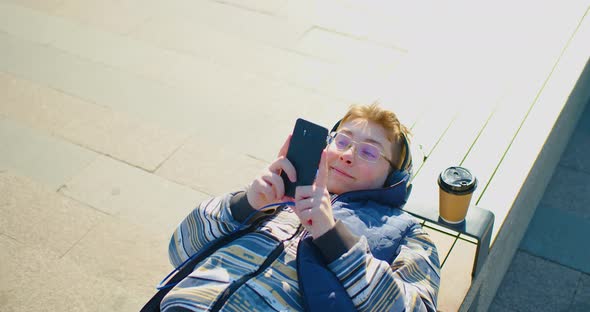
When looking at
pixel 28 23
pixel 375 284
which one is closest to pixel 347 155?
pixel 375 284

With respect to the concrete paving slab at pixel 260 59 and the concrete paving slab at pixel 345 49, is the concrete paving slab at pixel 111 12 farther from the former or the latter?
the concrete paving slab at pixel 345 49

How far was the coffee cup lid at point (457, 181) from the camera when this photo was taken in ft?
9.86

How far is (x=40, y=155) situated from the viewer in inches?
177

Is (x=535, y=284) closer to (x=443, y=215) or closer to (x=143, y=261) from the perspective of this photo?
(x=443, y=215)

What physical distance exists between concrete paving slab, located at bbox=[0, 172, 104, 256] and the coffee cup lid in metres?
1.99

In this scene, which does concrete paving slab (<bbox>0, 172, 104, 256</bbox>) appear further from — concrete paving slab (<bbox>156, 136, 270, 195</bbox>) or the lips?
the lips

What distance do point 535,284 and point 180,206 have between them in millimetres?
2097

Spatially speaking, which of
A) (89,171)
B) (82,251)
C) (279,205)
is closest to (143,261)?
(82,251)

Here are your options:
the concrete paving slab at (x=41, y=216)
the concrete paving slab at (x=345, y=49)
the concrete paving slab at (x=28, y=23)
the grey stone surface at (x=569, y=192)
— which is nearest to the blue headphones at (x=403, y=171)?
the concrete paving slab at (x=41, y=216)

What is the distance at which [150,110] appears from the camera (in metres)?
4.92

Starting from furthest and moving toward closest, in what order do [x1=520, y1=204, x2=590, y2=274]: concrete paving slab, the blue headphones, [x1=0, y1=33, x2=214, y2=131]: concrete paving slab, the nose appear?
[x1=0, y1=33, x2=214, y2=131]: concrete paving slab < [x1=520, y1=204, x2=590, y2=274]: concrete paving slab < the blue headphones < the nose

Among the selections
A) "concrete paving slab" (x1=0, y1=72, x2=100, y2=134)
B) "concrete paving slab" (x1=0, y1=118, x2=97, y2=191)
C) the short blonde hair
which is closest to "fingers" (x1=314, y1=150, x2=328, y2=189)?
the short blonde hair

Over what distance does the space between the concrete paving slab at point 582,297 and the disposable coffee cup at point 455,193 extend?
1313mm

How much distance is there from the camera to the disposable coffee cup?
9.88 ft
